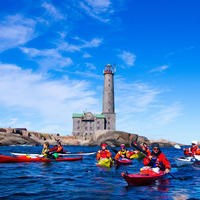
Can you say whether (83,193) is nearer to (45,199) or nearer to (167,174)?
(45,199)

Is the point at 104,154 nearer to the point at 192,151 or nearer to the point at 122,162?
the point at 122,162

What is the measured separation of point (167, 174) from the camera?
1814 cm

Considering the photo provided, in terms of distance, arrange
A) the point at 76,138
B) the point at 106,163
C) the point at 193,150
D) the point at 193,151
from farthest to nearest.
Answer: the point at 76,138 → the point at 193,150 → the point at 193,151 → the point at 106,163

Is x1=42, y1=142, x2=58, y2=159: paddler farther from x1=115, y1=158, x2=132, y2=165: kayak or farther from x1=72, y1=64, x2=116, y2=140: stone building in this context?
x1=72, y1=64, x2=116, y2=140: stone building

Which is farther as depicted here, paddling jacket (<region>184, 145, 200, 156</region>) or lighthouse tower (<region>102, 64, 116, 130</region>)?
lighthouse tower (<region>102, 64, 116, 130</region>)

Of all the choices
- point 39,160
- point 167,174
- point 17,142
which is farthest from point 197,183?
point 17,142

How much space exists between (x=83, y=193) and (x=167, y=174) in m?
7.13

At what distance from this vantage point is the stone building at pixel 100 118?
10106 cm

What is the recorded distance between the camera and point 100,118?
3971 inches

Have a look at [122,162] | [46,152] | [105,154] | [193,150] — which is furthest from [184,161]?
[46,152]

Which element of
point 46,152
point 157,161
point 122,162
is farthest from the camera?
point 122,162

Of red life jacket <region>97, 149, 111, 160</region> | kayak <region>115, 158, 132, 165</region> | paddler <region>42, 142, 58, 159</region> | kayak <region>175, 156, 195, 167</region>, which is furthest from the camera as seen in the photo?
paddler <region>42, 142, 58, 159</region>

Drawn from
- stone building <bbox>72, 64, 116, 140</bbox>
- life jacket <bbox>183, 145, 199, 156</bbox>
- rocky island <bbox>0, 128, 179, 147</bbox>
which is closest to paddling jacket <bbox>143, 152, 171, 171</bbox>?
life jacket <bbox>183, 145, 199, 156</bbox>

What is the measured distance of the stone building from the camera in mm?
101062
